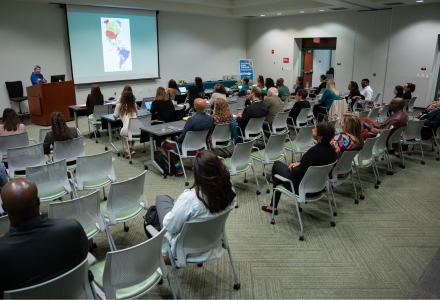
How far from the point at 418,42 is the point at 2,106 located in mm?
13379

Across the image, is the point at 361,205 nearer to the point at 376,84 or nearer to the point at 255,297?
the point at 255,297

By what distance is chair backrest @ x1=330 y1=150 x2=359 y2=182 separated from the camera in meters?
4.36

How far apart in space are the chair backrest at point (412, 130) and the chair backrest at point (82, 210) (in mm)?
5569

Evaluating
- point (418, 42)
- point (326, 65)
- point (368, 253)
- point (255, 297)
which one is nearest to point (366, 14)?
point (418, 42)

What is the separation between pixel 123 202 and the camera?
339 cm

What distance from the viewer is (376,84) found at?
42.1 ft

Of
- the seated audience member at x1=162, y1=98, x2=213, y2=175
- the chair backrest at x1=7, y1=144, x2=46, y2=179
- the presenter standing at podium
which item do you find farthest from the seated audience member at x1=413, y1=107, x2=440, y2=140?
the presenter standing at podium

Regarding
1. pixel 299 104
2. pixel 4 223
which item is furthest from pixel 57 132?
pixel 299 104

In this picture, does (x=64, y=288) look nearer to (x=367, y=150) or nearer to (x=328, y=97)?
(x=367, y=150)

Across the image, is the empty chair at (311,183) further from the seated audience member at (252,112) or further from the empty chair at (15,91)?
the empty chair at (15,91)

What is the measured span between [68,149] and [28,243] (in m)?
3.21

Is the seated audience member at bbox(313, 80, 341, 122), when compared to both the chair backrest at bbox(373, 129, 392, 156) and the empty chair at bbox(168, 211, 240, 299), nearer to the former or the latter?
the chair backrest at bbox(373, 129, 392, 156)

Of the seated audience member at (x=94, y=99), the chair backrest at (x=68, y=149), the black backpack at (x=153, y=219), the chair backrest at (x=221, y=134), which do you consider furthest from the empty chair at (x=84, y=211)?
the seated audience member at (x=94, y=99)

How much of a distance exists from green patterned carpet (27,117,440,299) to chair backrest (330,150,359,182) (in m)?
0.55
